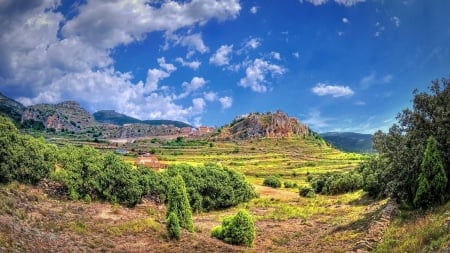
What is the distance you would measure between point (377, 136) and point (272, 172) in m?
95.3

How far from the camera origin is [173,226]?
97.1 ft

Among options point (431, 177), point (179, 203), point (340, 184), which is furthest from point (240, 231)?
point (340, 184)

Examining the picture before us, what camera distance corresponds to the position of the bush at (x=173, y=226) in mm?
29594

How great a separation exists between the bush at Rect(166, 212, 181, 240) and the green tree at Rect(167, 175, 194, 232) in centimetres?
201

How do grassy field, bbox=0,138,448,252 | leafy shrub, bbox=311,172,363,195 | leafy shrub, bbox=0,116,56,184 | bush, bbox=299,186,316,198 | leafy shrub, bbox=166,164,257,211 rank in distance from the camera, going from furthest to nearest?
bush, bbox=299,186,316,198 < leafy shrub, bbox=311,172,363,195 < leafy shrub, bbox=166,164,257,211 < leafy shrub, bbox=0,116,56,184 < grassy field, bbox=0,138,448,252

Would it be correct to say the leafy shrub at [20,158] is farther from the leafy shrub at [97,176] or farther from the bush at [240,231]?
the bush at [240,231]

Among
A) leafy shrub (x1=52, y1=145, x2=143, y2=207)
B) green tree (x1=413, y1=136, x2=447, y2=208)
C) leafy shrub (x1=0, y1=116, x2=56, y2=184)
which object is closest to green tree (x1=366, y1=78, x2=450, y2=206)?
green tree (x1=413, y1=136, x2=447, y2=208)

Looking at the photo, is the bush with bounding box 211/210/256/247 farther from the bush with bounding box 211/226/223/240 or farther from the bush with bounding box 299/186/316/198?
the bush with bounding box 299/186/316/198

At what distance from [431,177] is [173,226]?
1804cm

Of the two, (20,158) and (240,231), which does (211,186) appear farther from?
(240,231)

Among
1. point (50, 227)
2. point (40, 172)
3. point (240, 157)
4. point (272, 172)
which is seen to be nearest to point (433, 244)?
point (50, 227)

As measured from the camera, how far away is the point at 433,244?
1608 centimetres

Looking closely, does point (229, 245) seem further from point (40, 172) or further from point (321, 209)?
point (321, 209)

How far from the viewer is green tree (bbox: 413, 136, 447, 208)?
25.1 meters
